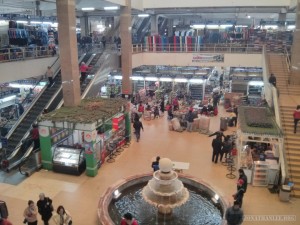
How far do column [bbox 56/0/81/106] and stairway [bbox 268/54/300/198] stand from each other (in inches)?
394

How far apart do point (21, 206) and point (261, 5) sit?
21.2m

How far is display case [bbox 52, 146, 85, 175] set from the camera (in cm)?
1191

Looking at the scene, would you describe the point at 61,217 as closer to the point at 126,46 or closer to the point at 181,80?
the point at 126,46

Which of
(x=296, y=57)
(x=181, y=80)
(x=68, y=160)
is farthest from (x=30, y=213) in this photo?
(x=181, y=80)

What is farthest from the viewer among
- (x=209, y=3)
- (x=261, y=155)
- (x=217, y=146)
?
(x=209, y=3)

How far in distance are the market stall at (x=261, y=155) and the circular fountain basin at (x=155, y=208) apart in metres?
2.04

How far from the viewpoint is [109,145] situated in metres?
13.9

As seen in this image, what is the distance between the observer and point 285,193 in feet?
32.6

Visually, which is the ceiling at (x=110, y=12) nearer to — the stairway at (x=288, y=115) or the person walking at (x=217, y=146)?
the stairway at (x=288, y=115)

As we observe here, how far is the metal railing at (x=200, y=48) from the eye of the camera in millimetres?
23500

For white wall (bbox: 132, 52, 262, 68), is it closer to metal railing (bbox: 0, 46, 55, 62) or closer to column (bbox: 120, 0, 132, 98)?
column (bbox: 120, 0, 132, 98)

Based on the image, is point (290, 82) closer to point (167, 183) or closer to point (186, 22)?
point (167, 183)

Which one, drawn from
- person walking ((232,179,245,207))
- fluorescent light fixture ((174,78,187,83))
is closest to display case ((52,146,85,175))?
person walking ((232,179,245,207))

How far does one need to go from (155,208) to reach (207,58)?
16864mm
